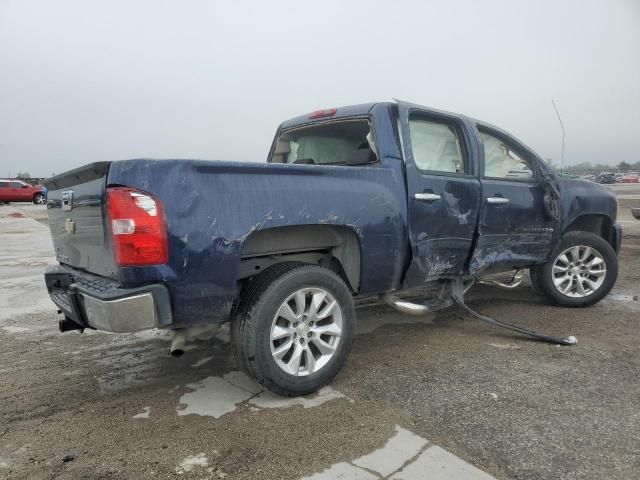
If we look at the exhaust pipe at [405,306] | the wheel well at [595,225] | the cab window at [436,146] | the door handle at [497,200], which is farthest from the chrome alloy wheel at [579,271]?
the exhaust pipe at [405,306]

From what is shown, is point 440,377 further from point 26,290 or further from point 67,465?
point 26,290

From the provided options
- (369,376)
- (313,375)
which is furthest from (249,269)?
(369,376)

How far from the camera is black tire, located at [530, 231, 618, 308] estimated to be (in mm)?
4816

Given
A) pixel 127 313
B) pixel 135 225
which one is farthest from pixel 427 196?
pixel 127 313

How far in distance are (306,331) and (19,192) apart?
35.6 metres

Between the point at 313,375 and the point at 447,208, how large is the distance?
66.1 inches

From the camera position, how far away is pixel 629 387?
9.81 feet

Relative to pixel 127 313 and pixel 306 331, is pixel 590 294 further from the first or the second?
pixel 127 313

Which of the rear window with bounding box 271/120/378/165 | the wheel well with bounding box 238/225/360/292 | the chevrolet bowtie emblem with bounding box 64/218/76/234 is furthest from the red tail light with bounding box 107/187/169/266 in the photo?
the rear window with bounding box 271/120/378/165

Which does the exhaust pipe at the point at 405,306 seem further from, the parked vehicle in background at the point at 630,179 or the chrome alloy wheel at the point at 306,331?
the parked vehicle in background at the point at 630,179

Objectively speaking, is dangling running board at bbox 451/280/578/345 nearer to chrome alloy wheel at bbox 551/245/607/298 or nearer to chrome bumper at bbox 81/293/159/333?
chrome alloy wheel at bbox 551/245/607/298

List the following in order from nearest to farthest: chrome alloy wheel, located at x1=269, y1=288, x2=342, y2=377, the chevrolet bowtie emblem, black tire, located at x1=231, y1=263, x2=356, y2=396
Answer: black tire, located at x1=231, y1=263, x2=356, y2=396 < chrome alloy wheel, located at x1=269, y1=288, x2=342, y2=377 < the chevrolet bowtie emblem

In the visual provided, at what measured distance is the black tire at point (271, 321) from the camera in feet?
8.91

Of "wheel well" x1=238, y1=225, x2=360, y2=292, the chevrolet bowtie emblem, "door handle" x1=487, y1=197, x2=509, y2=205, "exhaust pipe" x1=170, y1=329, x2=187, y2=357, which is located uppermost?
the chevrolet bowtie emblem
